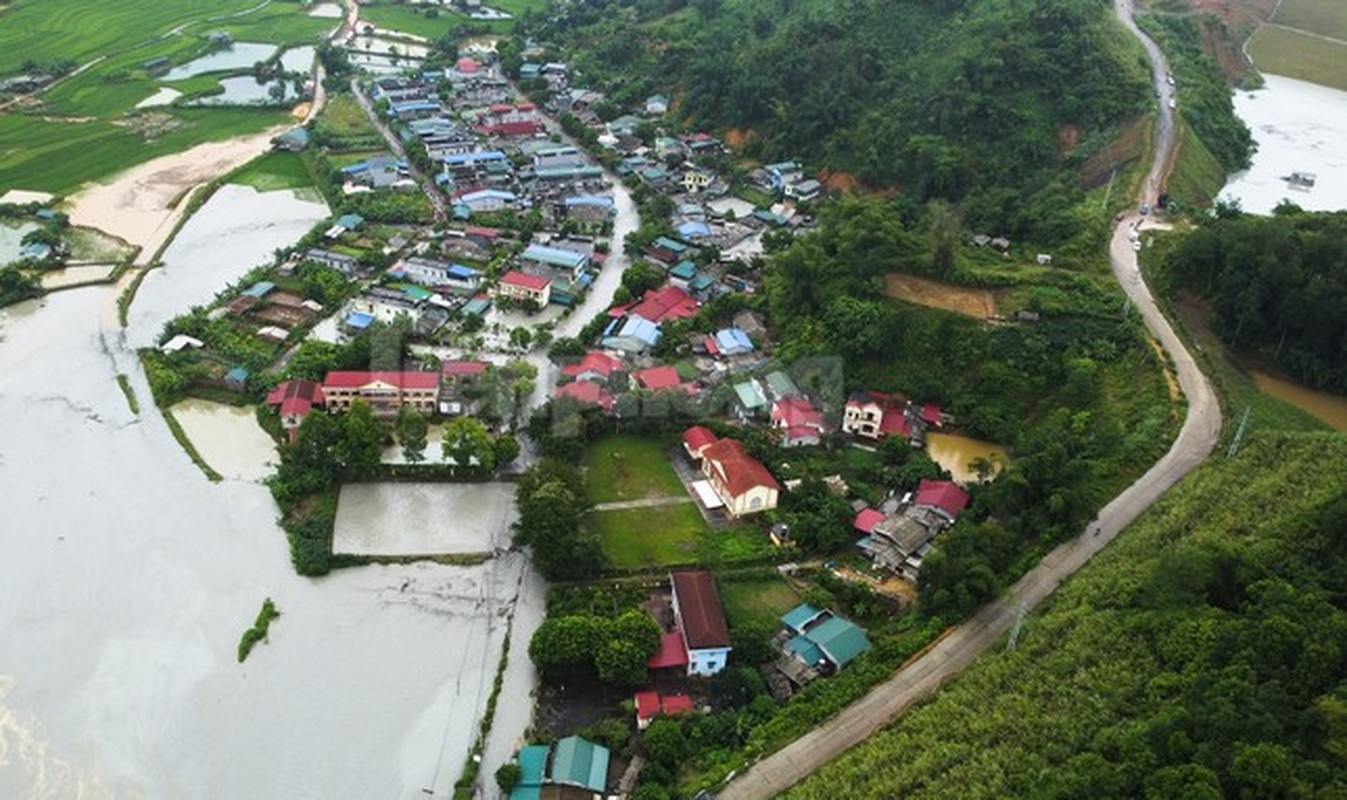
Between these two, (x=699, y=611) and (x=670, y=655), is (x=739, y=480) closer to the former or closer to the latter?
(x=699, y=611)

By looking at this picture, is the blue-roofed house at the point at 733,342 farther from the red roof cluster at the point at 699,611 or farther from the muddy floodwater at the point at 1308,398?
the muddy floodwater at the point at 1308,398

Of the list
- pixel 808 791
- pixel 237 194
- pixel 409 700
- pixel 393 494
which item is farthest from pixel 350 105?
pixel 808 791

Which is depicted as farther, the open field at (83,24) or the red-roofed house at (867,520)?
the open field at (83,24)

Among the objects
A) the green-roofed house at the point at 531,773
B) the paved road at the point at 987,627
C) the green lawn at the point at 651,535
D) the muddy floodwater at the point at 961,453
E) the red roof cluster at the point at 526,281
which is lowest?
the muddy floodwater at the point at 961,453

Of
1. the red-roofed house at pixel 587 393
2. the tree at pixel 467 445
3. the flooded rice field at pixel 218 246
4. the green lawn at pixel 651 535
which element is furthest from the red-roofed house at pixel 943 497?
the flooded rice field at pixel 218 246

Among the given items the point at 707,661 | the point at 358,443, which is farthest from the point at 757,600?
the point at 358,443

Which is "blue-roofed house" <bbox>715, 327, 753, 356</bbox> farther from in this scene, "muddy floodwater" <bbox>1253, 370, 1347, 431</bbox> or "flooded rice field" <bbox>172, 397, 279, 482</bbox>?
"muddy floodwater" <bbox>1253, 370, 1347, 431</bbox>

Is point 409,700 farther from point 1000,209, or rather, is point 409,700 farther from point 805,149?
point 805,149
